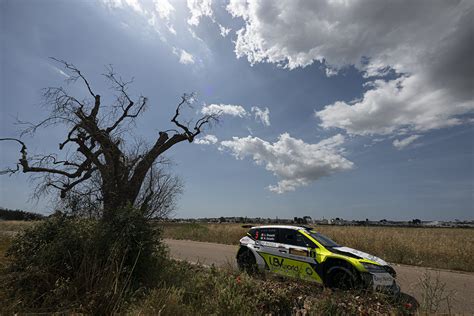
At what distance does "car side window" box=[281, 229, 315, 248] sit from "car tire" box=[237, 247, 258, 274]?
1288 mm

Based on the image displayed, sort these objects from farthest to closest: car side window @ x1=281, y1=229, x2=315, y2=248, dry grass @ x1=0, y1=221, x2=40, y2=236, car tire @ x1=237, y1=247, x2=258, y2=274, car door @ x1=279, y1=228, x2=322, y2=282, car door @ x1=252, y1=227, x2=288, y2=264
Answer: car tire @ x1=237, y1=247, x2=258, y2=274
car door @ x1=252, y1=227, x2=288, y2=264
car side window @ x1=281, y1=229, x2=315, y2=248
car door @ x1=279, y1=228, x2=322, y2=282
dry grass @ x1=0, y1=221, x2=40, y2=236

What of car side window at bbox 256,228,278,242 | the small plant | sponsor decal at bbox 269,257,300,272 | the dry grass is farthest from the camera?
car side window at bbox 256,228,278,242

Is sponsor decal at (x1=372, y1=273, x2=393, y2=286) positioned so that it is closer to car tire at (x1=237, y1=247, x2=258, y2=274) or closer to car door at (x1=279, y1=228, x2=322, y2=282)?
car door at (x1=279, y1=228, x2=322, y2=282)

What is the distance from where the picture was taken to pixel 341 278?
7.01 metres

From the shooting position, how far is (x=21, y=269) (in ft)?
17.5

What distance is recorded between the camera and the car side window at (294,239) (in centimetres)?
819

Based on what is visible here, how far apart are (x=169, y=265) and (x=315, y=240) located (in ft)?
14.0

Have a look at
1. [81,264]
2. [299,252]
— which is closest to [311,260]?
[299,252]

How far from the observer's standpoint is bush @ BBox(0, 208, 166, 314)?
15.3ft

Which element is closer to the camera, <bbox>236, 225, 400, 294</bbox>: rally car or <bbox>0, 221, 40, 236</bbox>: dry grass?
<bbox>0, 221, 40, 236</bbox>: dry grass

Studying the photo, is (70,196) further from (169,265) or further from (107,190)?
(169,265)

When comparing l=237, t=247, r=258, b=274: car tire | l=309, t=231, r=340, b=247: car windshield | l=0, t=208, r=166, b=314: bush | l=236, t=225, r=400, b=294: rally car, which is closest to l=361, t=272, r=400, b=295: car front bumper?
l=236, t=225, r=400, b=294: rally car

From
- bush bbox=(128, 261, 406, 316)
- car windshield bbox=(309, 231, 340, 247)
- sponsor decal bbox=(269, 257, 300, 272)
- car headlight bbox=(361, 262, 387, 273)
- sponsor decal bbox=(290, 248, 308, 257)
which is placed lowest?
bush bbox=(128, 261, 406, 316)

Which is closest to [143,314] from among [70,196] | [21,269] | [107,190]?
[21,269]
